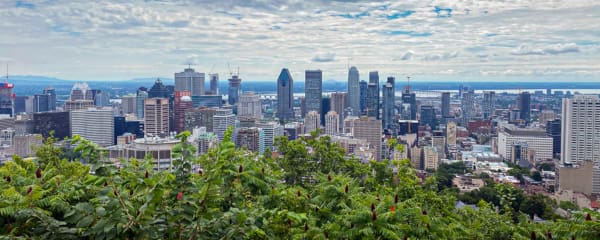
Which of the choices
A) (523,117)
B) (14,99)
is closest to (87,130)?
(14,99)

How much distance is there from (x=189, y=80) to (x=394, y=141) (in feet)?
210

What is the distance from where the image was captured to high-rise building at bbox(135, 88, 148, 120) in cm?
5364

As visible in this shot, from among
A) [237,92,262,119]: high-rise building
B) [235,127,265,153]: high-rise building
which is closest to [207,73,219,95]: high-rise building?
[237,92,262,119]: high-rise building

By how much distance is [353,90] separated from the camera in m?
66.6

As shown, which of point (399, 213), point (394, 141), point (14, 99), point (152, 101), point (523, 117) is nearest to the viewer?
point (399, 213)

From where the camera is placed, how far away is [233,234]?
202 centimetres

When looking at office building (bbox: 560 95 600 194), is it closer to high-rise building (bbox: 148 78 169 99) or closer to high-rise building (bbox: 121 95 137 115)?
high-rise building (bbox: 148 78 169 99)

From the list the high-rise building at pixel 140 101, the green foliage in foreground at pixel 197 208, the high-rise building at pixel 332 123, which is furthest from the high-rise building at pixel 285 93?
the green foliage in foreground at pixel 197 208

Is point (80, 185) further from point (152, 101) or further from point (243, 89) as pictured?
point (243, 89)

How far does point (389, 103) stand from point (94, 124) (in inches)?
1319

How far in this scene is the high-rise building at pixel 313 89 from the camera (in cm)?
6431

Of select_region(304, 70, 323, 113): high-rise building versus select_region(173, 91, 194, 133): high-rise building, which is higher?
select_region(304, 70, 323, 113): high-rise building

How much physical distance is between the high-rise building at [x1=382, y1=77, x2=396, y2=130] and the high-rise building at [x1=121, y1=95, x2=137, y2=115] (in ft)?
92.0

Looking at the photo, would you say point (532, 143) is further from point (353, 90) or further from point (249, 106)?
point (249, 106)
